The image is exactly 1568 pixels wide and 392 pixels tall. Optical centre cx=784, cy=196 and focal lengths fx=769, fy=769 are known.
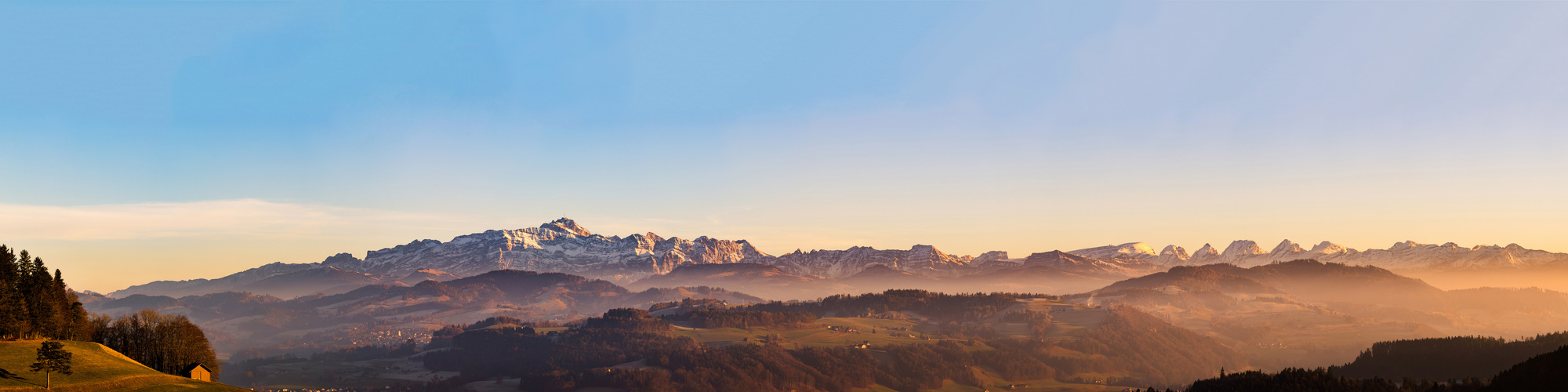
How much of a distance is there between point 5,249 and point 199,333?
4898cm

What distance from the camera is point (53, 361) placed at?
10775 centimetres

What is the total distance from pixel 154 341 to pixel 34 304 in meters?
39.4

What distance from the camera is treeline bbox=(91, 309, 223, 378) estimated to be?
573ft

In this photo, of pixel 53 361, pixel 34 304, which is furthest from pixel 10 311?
pixel 53 361

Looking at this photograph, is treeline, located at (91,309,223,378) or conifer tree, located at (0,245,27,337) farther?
treeline, located at (91,309,223,378)

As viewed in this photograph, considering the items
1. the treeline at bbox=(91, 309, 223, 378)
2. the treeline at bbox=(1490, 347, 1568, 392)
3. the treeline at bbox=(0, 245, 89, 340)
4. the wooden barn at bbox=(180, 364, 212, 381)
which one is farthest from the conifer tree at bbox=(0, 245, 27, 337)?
the treeline at bbox=(1490, 347, 1568, 392)

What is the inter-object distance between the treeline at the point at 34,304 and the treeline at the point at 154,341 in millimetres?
9327

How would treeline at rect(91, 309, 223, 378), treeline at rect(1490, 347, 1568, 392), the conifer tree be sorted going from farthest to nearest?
1. treeline at rect(91, 309, 223, 378)
2. treeline at rect(1490, 347, 1568, 392)
3. the conifer tree

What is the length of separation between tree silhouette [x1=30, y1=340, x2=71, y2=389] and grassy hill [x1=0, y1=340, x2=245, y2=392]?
34.0 inches

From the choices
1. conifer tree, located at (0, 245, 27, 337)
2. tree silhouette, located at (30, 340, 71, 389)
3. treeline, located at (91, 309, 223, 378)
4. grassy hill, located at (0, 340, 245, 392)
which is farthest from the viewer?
treeline, located at (91, 309, 223, 378)

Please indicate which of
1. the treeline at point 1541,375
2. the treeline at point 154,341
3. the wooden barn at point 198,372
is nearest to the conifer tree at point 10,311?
the wooden barn at point 198,372

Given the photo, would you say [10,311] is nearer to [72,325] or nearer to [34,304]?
[34,304]

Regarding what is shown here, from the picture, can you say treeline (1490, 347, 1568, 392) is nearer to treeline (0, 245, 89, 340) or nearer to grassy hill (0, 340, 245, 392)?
grassy hill (0, 340, 245, 392)

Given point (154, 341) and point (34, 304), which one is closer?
point (34, 304)
